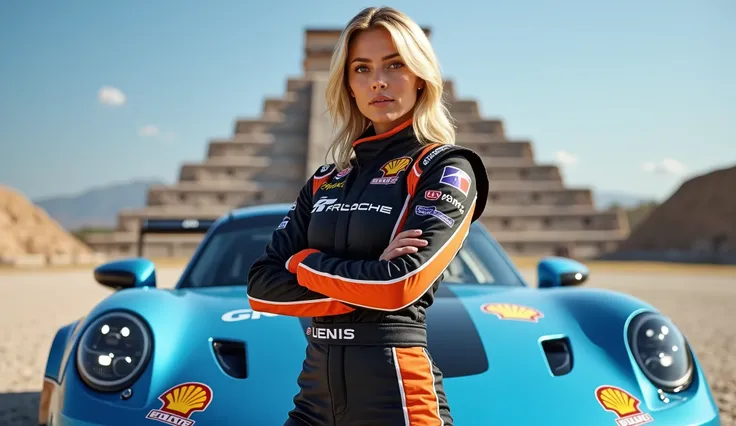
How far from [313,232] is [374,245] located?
0.17m

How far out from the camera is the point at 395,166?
1540 millimetres

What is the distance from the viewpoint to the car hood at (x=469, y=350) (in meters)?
2.12

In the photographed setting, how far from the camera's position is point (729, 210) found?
41.2m

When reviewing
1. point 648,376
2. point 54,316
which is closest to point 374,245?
point 648,376

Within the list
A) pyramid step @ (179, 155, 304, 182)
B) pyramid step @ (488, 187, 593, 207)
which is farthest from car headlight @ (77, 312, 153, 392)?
pyramid step @ (179, 155, 304, 182)

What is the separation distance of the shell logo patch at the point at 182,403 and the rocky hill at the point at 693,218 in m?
38.8

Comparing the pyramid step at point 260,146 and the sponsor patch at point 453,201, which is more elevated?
the sponsor patch at point 453,201

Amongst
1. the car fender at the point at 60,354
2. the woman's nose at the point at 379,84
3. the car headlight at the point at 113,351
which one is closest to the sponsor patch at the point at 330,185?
the woman's nose at the point at 379,84

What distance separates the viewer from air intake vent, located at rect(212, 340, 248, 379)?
2281mm

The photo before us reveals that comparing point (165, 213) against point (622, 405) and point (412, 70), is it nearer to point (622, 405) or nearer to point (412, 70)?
point (622, 405)

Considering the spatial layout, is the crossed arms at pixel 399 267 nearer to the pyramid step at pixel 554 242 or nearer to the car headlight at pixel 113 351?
the car headlight at pixel 113 351

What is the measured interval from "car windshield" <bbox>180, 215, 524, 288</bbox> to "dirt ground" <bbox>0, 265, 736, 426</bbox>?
138cm

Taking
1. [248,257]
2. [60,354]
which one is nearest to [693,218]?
[248,257]

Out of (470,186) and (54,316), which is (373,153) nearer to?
(470,186)
